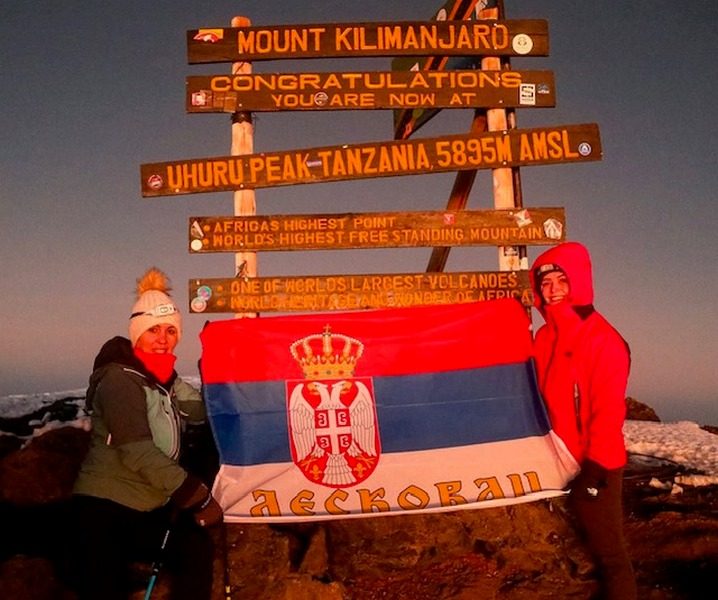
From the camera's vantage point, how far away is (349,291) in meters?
7.73

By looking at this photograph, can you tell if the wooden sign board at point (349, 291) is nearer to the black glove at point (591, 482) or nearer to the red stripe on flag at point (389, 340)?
the red stripe on flag at point (389, 340)

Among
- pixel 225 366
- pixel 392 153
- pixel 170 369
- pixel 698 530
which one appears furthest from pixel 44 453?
pixel 698 530

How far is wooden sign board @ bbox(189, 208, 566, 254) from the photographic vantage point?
7.77 metres

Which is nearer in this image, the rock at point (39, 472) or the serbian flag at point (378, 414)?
the serbian flag at point (378, 414)

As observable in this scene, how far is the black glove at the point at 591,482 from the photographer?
15.0 feet

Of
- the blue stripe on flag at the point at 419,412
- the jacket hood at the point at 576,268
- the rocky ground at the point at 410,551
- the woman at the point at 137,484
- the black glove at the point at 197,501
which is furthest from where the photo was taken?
the blue stripe on flag at the point at 419,412

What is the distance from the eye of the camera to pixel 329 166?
7949 millimetres

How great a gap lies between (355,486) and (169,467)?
191 cm

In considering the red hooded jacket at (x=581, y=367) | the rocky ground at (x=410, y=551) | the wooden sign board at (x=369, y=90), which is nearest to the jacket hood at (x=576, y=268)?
the red hooded jacket at (x=581, y=367)

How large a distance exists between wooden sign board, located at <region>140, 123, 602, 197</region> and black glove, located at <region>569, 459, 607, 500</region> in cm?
450

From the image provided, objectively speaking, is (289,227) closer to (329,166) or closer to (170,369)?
(329,166)

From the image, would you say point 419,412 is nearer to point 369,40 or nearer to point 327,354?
point 327,354

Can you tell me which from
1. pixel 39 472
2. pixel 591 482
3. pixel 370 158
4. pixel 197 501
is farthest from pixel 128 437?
pixel 370 158

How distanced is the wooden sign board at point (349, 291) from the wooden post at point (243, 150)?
0.56 feet
